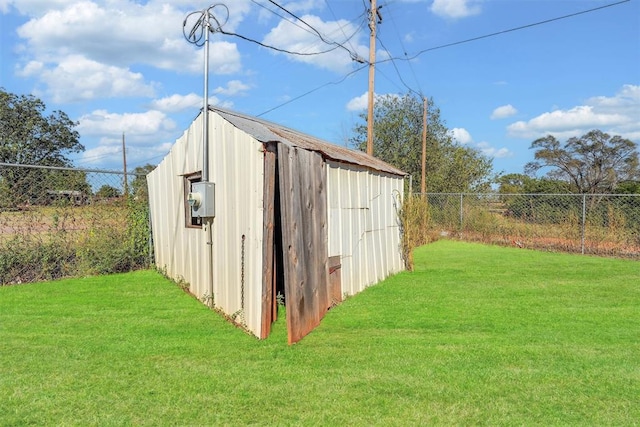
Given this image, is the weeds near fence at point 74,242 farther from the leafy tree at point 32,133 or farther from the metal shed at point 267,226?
the leafy tree at point 32,133

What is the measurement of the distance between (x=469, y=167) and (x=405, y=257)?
11119 mm

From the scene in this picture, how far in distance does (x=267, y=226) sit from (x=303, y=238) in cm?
41

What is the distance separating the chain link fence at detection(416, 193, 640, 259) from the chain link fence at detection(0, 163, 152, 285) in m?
9.76

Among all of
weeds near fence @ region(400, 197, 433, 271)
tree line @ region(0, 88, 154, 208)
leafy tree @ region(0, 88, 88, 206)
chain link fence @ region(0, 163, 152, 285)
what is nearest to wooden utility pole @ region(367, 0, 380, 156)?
weeds near fence @ region(400, 197, 433, 271)

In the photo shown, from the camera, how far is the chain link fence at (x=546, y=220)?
10.4 meters

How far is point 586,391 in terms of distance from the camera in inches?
115

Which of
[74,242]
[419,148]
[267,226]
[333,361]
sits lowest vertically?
[333,361]

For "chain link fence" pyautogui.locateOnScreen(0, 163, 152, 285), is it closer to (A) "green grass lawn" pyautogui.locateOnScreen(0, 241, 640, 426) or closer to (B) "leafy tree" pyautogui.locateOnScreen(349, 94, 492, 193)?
(A) "green grass lawn" pyautogui.locateOnScreen(0, 241, 640, 426)

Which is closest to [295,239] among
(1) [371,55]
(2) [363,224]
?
(2) [363,224]

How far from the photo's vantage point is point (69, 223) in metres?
6.56

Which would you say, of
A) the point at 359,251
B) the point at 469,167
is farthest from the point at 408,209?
the point at 469,167

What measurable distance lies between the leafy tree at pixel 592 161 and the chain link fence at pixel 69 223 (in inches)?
903

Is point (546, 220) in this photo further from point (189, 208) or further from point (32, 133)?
point (32, 133)

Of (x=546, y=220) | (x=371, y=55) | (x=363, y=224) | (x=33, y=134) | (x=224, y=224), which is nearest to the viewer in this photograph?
(x=224, y=224)
